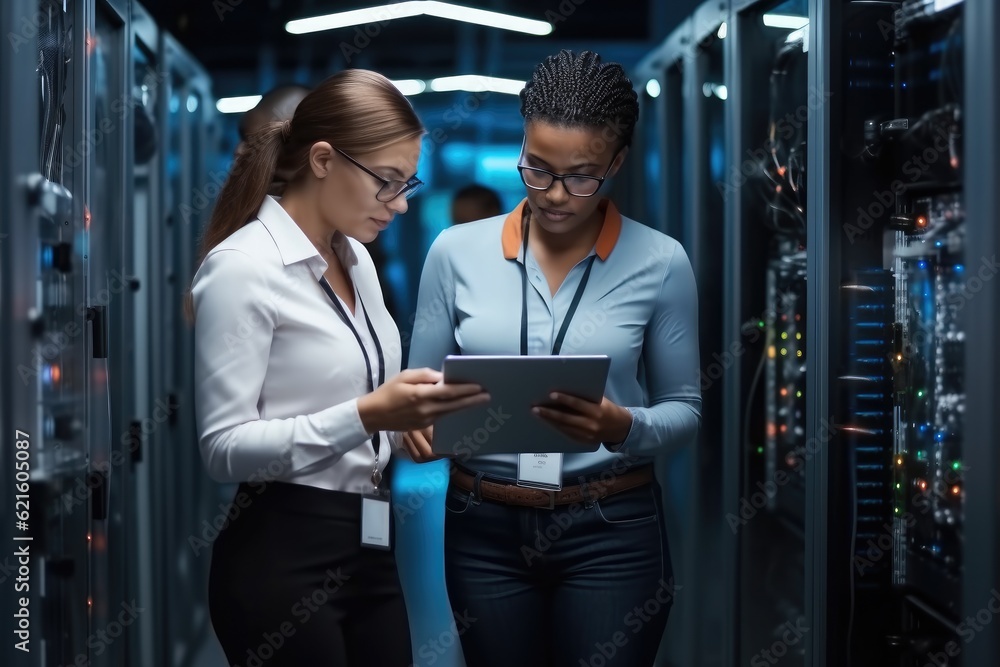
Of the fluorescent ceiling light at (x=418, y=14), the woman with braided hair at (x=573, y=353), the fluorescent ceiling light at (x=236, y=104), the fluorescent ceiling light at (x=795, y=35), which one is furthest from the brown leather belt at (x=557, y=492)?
the fluorescent ceiling light at (x=236, y=104)

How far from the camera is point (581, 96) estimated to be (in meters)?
1.69

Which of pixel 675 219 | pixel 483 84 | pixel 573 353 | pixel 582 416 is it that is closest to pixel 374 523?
pixel 582 416

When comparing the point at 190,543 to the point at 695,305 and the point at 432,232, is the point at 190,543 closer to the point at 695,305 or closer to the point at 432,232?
the point at 432,232

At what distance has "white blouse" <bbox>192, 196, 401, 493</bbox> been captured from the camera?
132 cm

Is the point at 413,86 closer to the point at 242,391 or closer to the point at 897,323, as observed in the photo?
the point at 897,323

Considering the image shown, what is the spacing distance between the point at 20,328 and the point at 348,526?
63cm

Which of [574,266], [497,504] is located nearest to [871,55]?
[574,266]

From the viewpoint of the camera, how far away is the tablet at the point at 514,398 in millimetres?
1421

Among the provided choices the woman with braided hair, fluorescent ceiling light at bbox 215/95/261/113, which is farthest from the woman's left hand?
fluorescent ceiling light at bbox 215/95/261/113

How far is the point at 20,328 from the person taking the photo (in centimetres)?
153

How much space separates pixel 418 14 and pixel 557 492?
1.94 m

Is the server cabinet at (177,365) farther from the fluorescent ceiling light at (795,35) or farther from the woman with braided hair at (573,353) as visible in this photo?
the fluorescent ceiling light at (795,35)

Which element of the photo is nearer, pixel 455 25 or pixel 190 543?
pixel 455 25

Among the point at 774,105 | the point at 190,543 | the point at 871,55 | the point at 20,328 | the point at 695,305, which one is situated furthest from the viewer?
the point at 190,543
